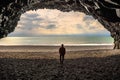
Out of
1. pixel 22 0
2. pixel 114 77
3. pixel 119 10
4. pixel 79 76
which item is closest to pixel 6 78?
pixel 79 76

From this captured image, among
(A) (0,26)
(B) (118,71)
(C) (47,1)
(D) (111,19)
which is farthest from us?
(C) (47,1)

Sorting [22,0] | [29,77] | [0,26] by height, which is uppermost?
[22,0]

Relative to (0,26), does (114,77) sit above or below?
below

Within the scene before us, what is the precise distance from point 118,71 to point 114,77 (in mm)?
2752

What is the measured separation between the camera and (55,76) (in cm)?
2383

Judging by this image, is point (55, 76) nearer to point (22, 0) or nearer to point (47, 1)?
point (22, 0)

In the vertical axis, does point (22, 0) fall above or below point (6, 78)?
above

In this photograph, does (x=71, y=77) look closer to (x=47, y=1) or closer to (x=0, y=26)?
(x=0, y=26)

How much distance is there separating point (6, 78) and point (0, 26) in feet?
80.6

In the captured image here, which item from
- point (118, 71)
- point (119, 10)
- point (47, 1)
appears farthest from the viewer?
point (47, 1)

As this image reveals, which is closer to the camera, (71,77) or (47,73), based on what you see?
(71,77)

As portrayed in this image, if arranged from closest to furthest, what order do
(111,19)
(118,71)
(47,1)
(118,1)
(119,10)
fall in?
(118,71) → (118,1) → (119,10) → (111,19) → (47,1)

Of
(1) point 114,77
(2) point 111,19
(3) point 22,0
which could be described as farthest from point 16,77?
(3) point 22,0

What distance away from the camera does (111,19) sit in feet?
141
